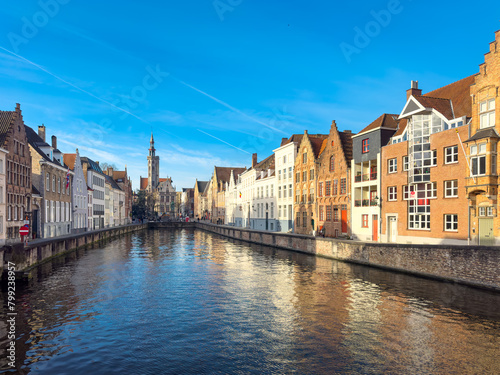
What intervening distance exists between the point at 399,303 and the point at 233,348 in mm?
10453

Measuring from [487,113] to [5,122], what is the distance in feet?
146

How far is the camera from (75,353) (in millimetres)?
13180

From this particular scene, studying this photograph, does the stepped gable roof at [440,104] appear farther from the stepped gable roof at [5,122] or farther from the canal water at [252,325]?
the stepped gable roof at [5,122]

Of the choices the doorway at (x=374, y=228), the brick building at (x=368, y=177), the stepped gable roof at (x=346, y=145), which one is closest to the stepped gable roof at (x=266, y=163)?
the stepped gable roof at (x=346, y=145)

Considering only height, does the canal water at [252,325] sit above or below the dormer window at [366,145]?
below

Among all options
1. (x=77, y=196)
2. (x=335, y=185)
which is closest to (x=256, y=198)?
(x=335, y=185)

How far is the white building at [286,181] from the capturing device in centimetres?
5894

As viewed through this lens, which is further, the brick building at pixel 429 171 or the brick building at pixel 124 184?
the brick building at pixel 124 184

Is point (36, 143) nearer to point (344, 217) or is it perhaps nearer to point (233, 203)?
point (344, 217)

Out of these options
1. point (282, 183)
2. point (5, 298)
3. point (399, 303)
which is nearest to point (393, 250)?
point (399, 303)

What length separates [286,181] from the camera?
60.9m

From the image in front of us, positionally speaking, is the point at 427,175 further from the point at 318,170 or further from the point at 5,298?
the point at 5,298

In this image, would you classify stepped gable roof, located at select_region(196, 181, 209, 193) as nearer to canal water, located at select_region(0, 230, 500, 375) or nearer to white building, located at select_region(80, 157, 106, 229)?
white building, located at select_region(80, 157, 106, 229)

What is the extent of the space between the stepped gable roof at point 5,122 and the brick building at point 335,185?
36.1 meters
